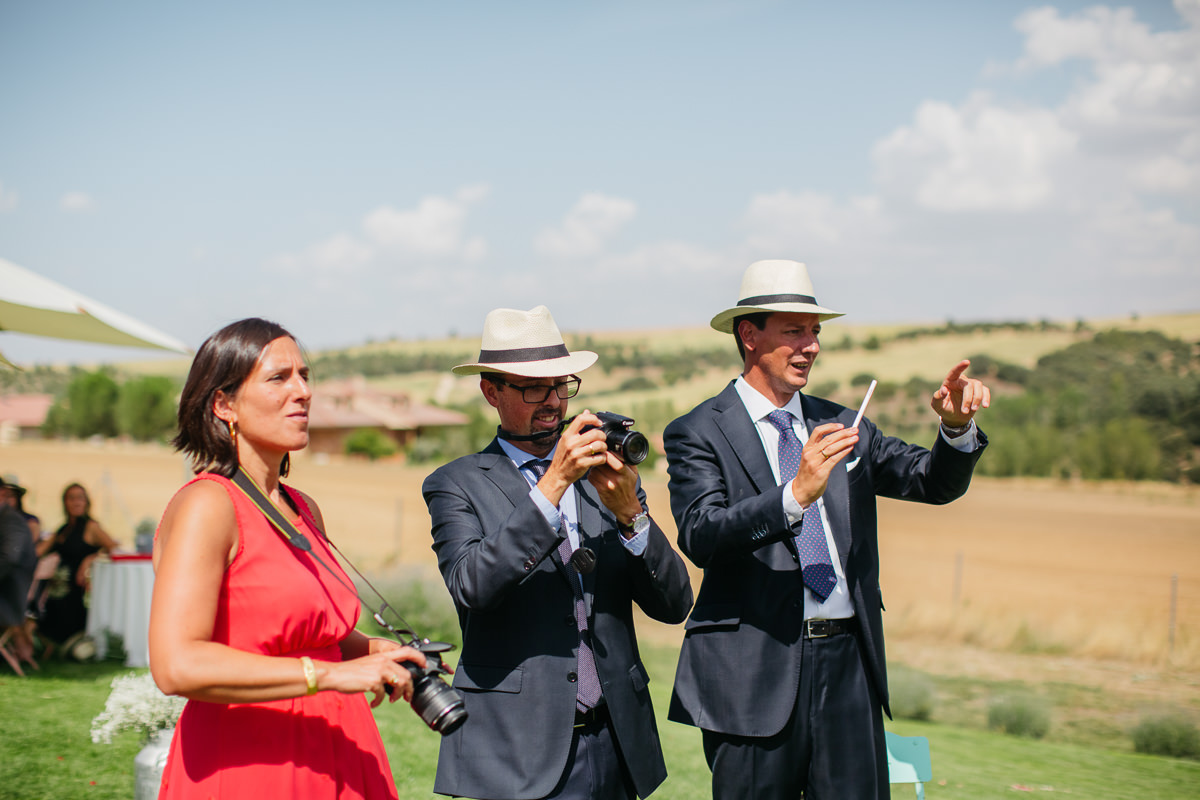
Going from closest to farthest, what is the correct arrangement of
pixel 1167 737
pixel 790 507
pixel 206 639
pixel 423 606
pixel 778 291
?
pixel 206 639
pixel 790 507
pixel 778 291
pixel 1167 737
pixel 423 606

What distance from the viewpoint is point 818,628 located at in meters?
3.06

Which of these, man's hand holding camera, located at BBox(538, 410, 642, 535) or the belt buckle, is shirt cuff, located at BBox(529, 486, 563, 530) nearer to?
man's hand holding camera, located at BBox(538, 410, 642, 535)

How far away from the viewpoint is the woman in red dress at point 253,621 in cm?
192

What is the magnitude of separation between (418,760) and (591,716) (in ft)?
11.6

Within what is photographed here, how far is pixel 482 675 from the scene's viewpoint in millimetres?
2686

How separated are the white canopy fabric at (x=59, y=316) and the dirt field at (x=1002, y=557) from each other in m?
6.66

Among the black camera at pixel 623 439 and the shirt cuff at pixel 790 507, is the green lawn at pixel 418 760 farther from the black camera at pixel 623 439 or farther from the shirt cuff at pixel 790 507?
the black camera at pixel 623 439

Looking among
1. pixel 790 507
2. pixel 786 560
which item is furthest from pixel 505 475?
pixel 786 560

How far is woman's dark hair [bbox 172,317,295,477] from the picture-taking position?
2182mm

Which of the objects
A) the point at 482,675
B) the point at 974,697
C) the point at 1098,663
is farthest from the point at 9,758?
the point at 1098,663

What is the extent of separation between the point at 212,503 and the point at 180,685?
1.21 feet

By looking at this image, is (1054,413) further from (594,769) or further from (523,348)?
(594,769)

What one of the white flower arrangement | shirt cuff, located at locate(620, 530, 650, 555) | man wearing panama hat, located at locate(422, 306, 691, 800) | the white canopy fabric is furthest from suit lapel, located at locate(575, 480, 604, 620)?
the white canopy fabric

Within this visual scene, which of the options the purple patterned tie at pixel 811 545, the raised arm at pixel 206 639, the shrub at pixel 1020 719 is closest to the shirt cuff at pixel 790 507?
the purple patterned tie at pixel 811 545
